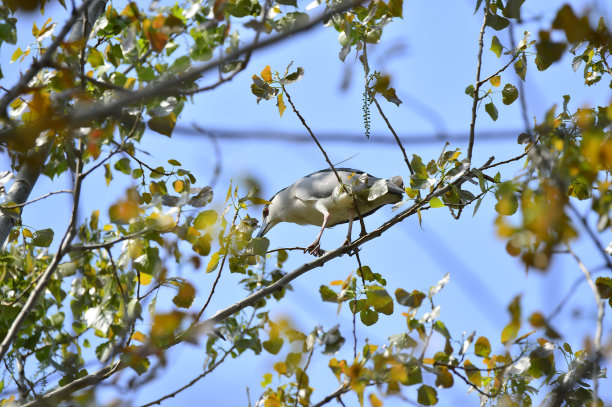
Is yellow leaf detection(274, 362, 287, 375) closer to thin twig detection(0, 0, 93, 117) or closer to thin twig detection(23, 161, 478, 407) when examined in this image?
thin twig detection(23, 161, 478, 407)

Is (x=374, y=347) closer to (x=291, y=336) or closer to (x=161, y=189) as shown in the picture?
(x=291, y=336)

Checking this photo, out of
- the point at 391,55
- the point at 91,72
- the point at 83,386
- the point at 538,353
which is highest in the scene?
the point at 91,72

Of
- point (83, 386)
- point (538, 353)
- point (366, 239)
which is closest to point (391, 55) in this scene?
point (366, 239)

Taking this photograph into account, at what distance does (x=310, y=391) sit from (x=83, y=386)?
38.0 inches

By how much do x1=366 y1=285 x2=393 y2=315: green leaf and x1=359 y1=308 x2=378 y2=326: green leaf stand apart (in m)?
0.10

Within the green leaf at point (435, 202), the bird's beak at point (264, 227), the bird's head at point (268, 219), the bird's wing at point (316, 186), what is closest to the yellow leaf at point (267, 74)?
the green leaf at point (435, 202)

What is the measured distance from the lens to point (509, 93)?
3.29 meters

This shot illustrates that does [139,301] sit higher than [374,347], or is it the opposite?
[139,301]

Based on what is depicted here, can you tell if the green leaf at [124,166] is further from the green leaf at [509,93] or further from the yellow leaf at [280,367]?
the green leaf at [509,93]

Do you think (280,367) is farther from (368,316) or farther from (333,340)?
(368,316)

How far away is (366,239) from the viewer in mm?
3244

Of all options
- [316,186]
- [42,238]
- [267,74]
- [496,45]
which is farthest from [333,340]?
[316,186]

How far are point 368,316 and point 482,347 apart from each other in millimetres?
633

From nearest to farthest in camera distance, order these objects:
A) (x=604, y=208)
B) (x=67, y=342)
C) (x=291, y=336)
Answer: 1. (x=604, y=208)
2. (x=291, y=336)
3. (x=67, y=342)
